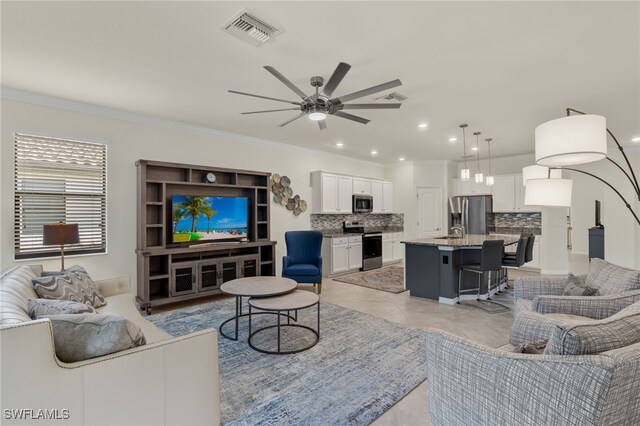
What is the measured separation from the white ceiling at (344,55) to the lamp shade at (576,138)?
36.1 inches

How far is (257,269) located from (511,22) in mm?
4427

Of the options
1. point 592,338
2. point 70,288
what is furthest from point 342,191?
point 592,338

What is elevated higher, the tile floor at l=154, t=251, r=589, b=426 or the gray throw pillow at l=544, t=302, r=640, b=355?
the gray throw pillow at l=544, t=302, r=640, b=355

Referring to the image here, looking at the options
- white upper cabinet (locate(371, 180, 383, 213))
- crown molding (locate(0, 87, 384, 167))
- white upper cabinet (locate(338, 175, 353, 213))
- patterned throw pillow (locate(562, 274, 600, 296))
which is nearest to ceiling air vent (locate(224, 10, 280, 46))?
crown molding (locate(0, 87, 384, 167))

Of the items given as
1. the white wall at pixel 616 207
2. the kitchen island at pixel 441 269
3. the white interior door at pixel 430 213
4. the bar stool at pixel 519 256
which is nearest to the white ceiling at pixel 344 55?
the bar stool at pixel 519 256

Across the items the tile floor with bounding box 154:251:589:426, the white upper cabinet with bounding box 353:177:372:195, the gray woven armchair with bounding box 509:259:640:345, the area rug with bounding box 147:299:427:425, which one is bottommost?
the tile floor with bounding box 154:251:589:426

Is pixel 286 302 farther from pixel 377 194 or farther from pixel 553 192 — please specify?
pixel 377 194

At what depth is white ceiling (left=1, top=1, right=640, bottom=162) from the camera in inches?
84.7

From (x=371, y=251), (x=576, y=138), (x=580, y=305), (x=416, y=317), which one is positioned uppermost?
(x=576, y=138)

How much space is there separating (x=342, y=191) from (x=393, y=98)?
3.55 meters

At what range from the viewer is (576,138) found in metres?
1.69

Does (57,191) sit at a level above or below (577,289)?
above

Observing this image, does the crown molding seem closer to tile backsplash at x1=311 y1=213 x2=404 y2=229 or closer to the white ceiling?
the white ceiling

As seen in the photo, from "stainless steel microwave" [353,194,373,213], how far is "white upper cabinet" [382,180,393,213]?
21.9 inches
